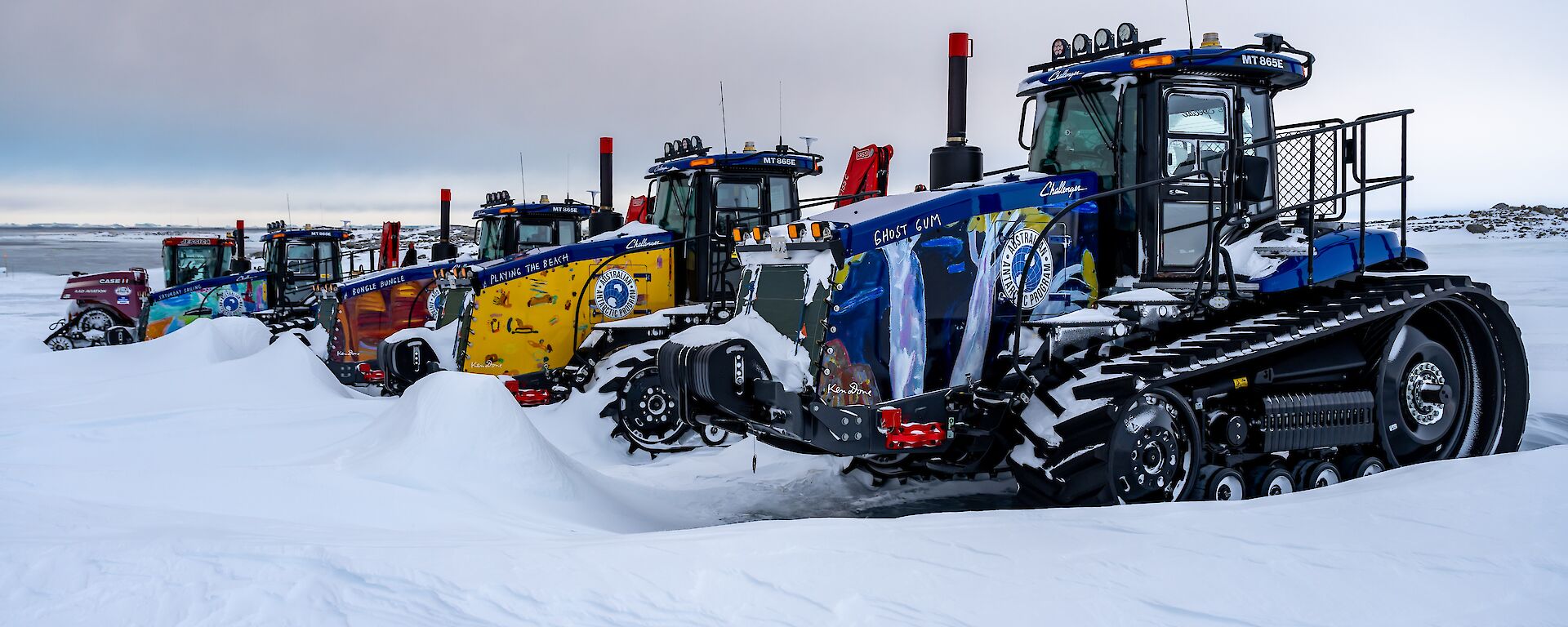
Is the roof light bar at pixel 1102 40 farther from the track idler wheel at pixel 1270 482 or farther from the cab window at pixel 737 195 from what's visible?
the cab window at pixel 737 195

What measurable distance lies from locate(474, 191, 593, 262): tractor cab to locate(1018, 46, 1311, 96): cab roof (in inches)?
398

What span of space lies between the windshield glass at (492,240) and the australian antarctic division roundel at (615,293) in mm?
5202

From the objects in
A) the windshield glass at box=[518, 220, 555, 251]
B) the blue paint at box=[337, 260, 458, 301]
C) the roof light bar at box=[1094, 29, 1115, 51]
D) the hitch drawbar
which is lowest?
the hitch drawbar

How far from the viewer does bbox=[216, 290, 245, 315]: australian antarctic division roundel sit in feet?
68.2

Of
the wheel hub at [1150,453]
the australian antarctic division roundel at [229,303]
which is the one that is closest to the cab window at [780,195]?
the wheel hub at [1150,453]

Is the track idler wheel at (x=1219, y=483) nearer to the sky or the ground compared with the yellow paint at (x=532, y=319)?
nearer to the ground

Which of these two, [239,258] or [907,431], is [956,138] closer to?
[907,431]

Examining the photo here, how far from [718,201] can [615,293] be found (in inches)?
59.8

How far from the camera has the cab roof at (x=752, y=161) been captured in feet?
40.1

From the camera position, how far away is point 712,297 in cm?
1230

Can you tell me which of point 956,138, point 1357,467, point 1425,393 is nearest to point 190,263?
point 956,138

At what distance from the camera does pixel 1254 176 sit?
22.9ft

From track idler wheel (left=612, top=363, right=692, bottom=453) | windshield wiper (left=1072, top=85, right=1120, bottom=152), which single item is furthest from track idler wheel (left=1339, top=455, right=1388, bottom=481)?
track idler wheel (left=612, top=363, right=692, bottom=453)

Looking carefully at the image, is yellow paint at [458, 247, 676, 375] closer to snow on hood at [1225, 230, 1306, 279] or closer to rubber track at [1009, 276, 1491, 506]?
rubber track at [1009, 276, 1491, 506]
